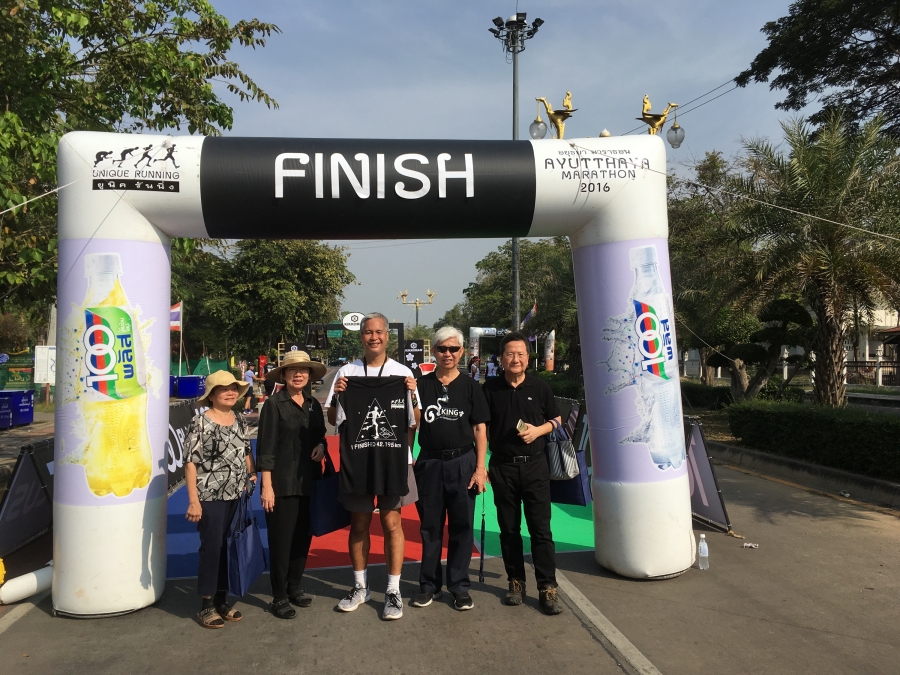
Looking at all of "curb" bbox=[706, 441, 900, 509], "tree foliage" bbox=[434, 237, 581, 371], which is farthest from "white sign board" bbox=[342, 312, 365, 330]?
"curb" bbox=[706, 441, 900, 509]

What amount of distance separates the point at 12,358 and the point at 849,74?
36325mm

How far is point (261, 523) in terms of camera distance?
718 centimetres

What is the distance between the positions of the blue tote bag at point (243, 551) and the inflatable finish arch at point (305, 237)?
2.32ft

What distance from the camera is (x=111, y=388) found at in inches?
183

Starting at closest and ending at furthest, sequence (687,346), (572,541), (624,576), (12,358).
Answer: (624,576) < (572,541) < (687,346) < (12,358)

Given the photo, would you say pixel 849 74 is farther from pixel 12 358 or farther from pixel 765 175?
pixel 12 358

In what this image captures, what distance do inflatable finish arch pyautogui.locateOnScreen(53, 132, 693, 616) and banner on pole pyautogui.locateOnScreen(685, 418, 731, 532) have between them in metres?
1.48

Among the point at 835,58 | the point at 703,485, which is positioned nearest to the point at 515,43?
the point at 835,58

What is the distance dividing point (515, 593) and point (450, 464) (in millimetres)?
1022

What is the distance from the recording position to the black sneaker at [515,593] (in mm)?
4656

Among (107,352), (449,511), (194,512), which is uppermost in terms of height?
(107,352)

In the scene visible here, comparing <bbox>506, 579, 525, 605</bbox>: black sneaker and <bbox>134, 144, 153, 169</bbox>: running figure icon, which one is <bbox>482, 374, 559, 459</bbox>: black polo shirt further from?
<bbox>134, 144, 153, 169</bbox>: running figure icon

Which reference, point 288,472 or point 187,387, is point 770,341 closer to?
point 288,472

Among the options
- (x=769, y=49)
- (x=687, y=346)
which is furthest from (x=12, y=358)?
→ (x=769, y=49)
